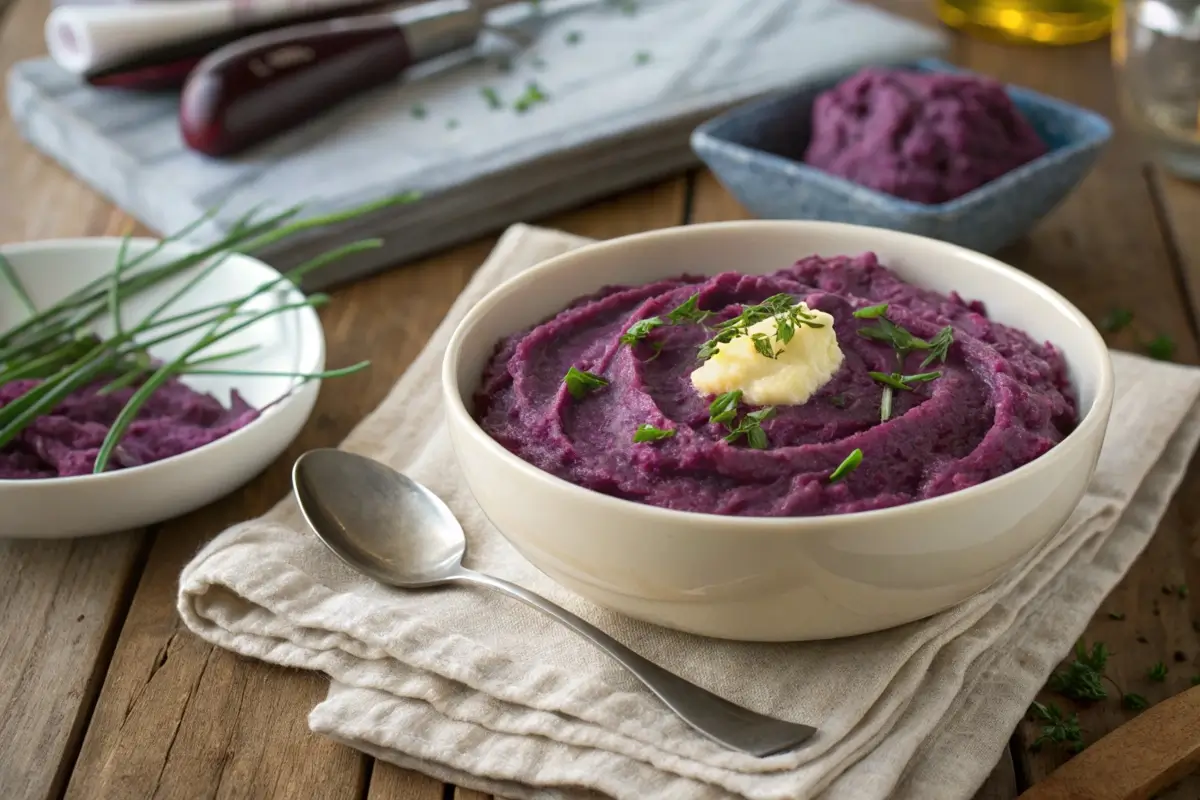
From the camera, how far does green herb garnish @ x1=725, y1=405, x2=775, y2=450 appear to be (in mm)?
1650

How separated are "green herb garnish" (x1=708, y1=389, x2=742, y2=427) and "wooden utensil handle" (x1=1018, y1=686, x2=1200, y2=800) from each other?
56 centimetres

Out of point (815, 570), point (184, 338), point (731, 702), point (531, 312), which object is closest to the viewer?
point (815, 570)

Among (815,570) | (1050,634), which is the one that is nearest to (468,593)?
(815,570)

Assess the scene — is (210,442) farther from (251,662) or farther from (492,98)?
(492,98)

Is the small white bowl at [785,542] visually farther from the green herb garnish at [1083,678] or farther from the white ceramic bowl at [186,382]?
the white ceramic bowl at [186,382]

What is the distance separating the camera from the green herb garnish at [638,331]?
1825 mm

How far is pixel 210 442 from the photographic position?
2.16 m

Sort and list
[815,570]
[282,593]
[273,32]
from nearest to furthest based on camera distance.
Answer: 1. [815,570]
2. [282,593]
3. [273,32]

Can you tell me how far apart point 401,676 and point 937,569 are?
0.69 meters

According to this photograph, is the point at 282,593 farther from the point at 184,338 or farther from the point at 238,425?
the point at 184,338

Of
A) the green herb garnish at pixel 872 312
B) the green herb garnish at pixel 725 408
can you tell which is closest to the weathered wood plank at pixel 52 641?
the green herb garnish at pixel 725 408

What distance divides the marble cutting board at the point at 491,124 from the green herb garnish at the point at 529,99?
0.02 metres

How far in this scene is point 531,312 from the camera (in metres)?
2.07

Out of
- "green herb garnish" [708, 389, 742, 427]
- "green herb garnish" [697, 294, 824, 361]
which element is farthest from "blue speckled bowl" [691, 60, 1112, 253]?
"green herb garnish" [708, 389, 742, 427]
